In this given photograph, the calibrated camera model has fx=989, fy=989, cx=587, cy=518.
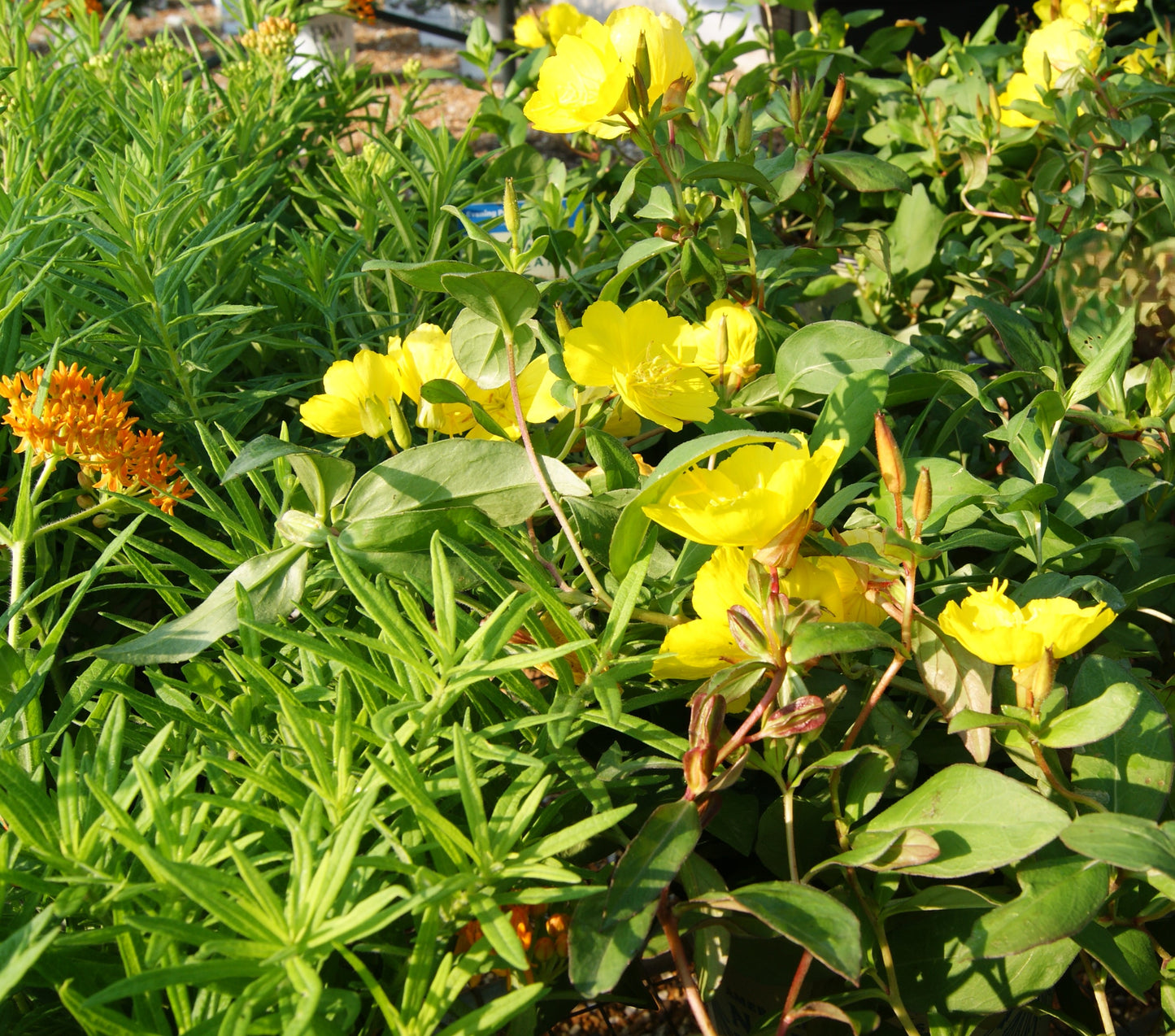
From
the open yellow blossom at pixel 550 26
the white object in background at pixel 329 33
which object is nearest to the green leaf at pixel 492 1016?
the open yellow blossom at pixel 550 26

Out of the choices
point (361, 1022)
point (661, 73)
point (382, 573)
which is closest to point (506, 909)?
point (361, 1022)

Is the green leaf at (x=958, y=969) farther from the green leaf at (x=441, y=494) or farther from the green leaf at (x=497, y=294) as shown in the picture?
the green leaf at (x=497, y=294)

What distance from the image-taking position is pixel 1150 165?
0.98 metres

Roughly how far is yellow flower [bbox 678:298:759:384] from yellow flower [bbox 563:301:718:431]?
0.20ft

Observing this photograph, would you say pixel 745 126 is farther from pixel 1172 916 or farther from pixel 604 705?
pixel 1172 916

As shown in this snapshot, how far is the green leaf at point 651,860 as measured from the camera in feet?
1.46

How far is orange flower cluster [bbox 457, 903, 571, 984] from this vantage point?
518 millimetres

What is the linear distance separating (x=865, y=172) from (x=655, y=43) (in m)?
0.24

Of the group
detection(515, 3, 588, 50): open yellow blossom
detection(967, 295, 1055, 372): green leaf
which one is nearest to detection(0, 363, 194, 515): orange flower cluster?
detection(967, 295, 1055, 372): green leaf

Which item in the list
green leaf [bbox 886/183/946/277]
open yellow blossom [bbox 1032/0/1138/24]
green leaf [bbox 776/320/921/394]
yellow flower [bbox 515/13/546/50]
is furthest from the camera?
yellow flower [bbox 515/13/546/50]

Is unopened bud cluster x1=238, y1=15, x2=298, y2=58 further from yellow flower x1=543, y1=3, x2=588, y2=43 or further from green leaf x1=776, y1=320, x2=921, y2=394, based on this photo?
green leaf x1=776, y1=320, x2=921, y2=394

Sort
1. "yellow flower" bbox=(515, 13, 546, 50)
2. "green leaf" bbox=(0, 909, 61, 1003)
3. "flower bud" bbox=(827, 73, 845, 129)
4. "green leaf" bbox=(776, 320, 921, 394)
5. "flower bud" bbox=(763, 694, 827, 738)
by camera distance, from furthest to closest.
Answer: "yellow flower" bbox=(515, 13, 546, 50) → "flower bud" bbox=(827, 73, 845, 129) → "green leaf" bbox=(776, 320, 921, 394) → "flower bud" bbox=(763, 694, 827, 738) → "green leaf" bbox=(0, 909, 61, 1003)

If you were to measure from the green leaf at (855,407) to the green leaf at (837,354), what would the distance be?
3cm

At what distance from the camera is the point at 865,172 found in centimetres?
88
